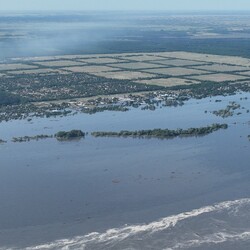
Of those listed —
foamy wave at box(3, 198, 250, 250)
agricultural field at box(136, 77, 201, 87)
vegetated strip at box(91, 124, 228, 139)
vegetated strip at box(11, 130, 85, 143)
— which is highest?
agricultural field at box(136, 77, 201, 87)

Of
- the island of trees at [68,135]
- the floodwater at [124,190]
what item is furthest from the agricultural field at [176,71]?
the island of trees at [68,135]

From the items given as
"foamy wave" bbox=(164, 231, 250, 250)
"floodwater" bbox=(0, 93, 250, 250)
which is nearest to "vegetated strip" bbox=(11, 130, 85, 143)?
"floodwater" bbox=(0, 93, 250, 250)

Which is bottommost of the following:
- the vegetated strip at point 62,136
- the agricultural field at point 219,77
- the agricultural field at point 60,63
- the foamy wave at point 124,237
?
the foamy wave at point 124,237

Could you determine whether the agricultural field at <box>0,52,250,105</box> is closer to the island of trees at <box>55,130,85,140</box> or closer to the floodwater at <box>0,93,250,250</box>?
the island of trees at <box>55,130,85,140</box>

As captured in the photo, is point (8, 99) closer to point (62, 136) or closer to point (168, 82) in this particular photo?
point (62, 136)

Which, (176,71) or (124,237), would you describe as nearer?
(124,237)

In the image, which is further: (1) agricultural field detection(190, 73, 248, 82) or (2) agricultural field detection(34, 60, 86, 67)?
Result: (2) agricultural field detection(34, 60, 86, 67)

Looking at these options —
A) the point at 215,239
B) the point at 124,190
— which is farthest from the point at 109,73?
the point at 215,239

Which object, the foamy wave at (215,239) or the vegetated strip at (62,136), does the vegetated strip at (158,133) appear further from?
the foamy wave at (215,239)

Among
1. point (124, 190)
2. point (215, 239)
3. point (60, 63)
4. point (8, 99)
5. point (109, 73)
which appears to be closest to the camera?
point (215, 239)
